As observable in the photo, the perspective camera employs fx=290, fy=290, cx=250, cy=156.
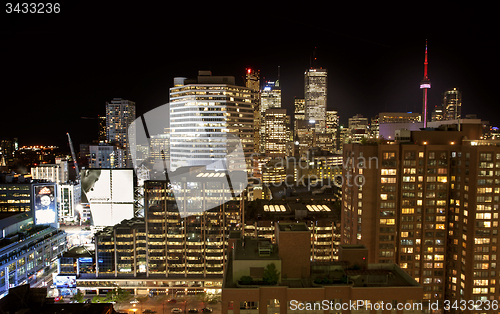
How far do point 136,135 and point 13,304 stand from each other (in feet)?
520

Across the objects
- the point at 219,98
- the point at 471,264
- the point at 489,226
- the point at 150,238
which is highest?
the point at 219,98

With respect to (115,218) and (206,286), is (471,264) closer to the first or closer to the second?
(206,286)

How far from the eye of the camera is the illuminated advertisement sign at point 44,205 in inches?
2518

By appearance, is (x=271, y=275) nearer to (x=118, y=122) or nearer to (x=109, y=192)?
(x=109, y=192)

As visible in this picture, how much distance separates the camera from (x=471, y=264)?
1211 inches

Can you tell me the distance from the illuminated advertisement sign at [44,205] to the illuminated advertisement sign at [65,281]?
2315cm

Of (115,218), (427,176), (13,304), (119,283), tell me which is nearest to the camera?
(13,304)

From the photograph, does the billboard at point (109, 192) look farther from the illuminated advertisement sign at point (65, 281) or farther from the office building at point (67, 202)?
the office building at point (67, 202)

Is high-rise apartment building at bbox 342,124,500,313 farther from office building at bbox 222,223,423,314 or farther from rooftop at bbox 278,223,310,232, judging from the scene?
rooftop at bbox 278,223,310,232

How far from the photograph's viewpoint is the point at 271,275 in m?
17.2

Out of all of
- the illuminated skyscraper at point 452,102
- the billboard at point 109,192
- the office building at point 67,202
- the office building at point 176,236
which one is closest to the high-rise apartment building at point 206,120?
the billboard at point 109,192

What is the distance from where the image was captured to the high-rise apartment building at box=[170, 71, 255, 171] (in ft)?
278

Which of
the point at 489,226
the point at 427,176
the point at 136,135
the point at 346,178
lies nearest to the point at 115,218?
the point at 346,178

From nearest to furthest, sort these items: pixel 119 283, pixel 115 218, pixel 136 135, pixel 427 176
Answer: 1. pixel 427 176
2. pixel 119 283
3. pixel 115 218
4. pixel 136 135
